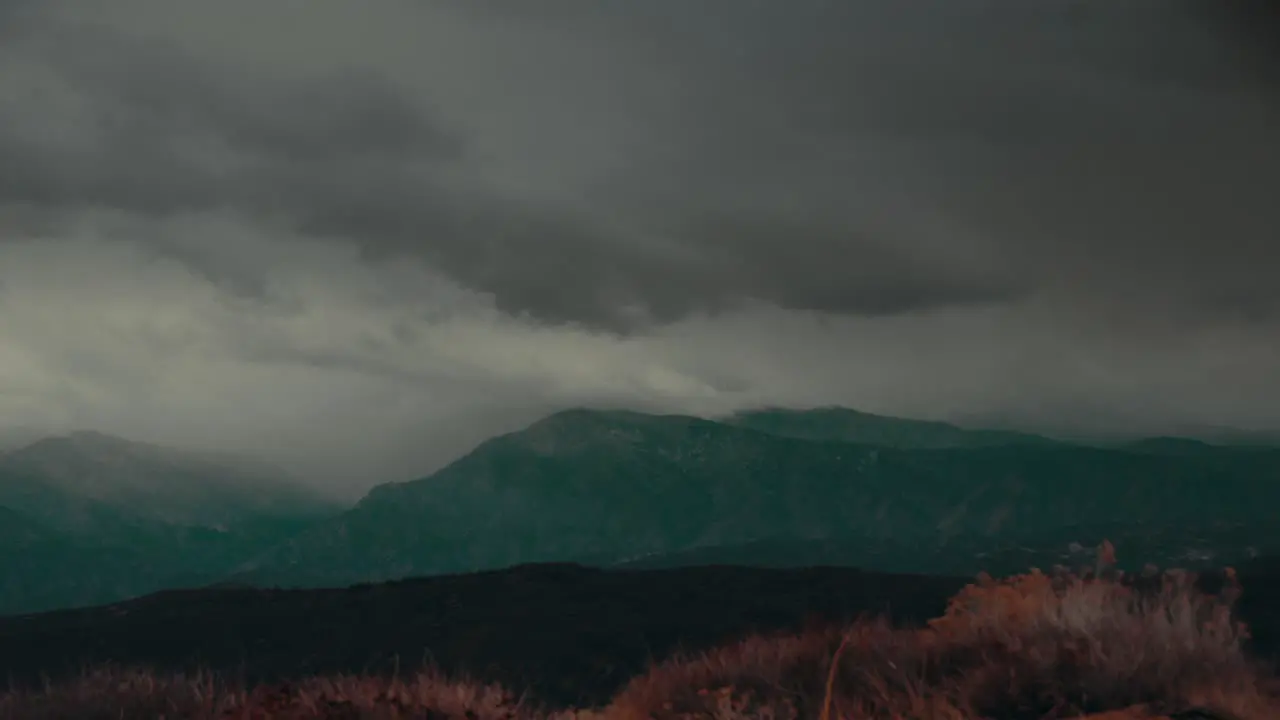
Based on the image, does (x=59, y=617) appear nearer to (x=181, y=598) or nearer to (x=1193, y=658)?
(x=181, y=598)

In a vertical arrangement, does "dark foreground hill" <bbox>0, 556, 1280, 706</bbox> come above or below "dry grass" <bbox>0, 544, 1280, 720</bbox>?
below

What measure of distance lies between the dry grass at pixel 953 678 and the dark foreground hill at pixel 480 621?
82.9 meters

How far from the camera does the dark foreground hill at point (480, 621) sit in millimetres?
105125

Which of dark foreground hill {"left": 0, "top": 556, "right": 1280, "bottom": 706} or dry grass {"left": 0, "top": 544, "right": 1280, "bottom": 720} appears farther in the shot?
dark foreground hill {"left": 0, "top": 556, "right": 1280, "bottom": 706}

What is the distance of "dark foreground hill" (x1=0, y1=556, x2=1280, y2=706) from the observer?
105125 mm

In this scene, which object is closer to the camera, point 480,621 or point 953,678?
point 953,678

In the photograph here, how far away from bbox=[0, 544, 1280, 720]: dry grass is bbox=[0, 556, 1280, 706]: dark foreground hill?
82.9 metres

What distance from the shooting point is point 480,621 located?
387ft

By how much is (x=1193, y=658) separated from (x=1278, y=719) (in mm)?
1234

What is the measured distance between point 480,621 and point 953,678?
369 ft

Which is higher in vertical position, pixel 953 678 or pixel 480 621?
pixel 953 678

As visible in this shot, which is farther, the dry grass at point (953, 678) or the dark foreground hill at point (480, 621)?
the dark foreground hill at point (480, 621)

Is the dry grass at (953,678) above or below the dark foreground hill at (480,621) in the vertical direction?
above

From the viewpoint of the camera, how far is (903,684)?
30.2 ft
